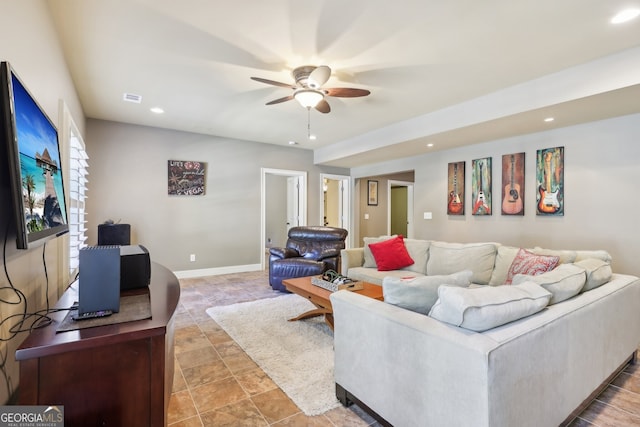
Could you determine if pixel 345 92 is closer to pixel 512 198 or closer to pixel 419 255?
pixel 419 255

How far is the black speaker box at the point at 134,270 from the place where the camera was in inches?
69.8

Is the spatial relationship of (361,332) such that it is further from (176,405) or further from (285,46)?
(285,46)

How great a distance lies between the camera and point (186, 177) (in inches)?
205

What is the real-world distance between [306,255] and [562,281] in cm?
337

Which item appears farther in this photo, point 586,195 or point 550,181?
point 550,181

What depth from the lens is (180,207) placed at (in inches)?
204

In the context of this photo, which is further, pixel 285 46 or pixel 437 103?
pixel 437 103

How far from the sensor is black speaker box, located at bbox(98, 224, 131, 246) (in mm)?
4000

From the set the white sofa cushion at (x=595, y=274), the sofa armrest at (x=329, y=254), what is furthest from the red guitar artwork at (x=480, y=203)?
the white sofa cushion at (x=595, y=274)

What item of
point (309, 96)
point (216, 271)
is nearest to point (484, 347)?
point (309, 96)

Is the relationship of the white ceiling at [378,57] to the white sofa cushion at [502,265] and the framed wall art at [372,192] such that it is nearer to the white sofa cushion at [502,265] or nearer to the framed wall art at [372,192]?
the white sofa cushion at [502,265]

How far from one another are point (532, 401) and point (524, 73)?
297 cm

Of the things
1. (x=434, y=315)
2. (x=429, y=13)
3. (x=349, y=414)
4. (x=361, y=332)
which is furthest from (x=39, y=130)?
(x=429, y=13)

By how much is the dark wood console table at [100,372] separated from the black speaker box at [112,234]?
10.8 ft
